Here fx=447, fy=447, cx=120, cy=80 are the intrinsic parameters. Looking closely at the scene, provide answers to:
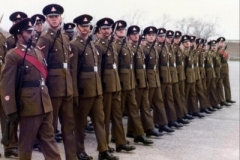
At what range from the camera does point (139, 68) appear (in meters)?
8.27

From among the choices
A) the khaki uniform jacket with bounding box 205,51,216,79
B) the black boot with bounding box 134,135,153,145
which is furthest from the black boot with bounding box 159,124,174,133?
the khaki uniform jacket with bounding box 205,51,216,79

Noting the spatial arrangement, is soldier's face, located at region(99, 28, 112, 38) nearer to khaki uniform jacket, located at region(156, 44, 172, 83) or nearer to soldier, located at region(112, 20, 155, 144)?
soldier, located at region(112, 20, 155, 144)

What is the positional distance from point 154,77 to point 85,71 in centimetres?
252

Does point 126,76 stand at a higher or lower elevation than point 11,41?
lower

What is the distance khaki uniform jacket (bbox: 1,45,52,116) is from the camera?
16.6 feet

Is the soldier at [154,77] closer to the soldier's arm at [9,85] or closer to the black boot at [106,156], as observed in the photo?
the black boot at [106,156]

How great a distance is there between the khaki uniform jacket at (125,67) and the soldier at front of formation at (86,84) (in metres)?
1.07

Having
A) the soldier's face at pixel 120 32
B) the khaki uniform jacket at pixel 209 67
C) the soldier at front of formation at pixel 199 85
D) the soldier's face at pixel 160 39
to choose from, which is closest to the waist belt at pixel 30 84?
the soldier's face at pixel 120 32

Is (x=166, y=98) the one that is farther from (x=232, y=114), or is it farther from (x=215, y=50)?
(x=215, y=50)

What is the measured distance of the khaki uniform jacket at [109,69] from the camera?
7.04 m

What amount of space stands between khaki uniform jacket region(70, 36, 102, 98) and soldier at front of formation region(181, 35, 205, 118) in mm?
4938

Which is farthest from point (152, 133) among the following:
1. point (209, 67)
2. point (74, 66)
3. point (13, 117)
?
point (209, 67)

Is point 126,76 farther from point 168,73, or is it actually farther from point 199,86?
point 199,86

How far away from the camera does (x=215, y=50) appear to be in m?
13.7
